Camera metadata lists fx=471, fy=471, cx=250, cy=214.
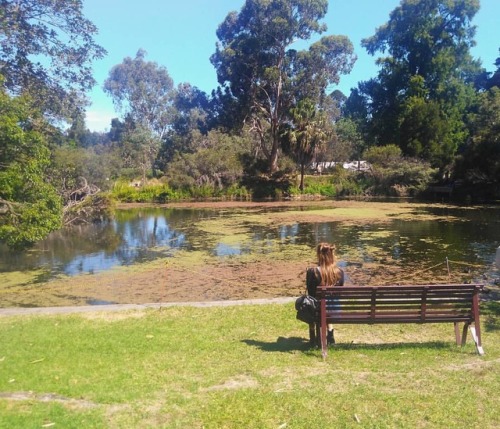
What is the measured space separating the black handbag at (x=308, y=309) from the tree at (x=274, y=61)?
134 feet

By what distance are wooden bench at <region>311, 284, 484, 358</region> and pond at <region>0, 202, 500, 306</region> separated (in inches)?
196

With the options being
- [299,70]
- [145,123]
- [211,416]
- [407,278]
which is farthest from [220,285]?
[145,123]

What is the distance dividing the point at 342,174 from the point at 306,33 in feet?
49.0

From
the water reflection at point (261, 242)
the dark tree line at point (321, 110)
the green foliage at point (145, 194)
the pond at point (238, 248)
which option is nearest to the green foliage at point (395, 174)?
the dark tree line at point (321, 110)

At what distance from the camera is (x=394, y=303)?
18.5 feet

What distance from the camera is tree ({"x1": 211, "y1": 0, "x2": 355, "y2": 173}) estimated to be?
46.2 metres

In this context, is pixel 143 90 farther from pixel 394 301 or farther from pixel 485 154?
pixel 394 301

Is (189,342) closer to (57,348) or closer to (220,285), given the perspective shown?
(57,348)

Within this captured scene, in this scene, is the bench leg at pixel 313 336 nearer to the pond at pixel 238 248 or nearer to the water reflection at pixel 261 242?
the pond at pixel 238 248

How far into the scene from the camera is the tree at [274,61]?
46.2 metres

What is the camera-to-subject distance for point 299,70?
159 ft

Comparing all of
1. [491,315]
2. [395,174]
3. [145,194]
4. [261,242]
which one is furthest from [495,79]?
[491,315]

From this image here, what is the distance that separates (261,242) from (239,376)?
512 inches

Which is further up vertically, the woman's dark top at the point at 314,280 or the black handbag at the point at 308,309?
the woman's dark top at the point at 314,280
